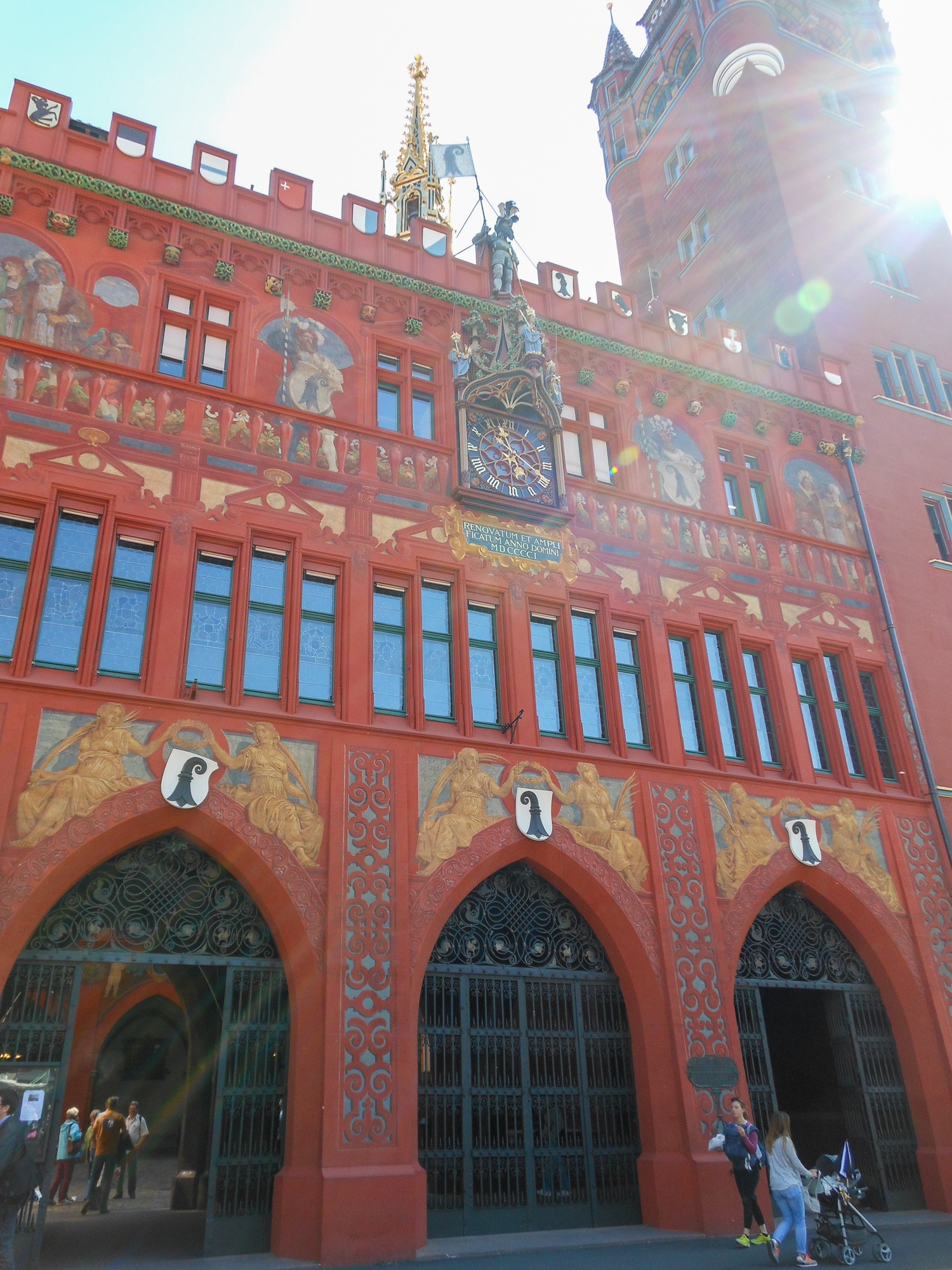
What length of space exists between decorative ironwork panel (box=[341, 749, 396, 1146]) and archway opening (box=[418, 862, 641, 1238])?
2.92 ft

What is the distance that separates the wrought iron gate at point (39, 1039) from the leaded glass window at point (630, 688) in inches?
319

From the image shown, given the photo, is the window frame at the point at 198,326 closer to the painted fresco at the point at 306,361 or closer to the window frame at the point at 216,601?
the painted fresco at the point at 306,361

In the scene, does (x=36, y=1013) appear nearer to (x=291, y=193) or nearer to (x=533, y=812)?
(x=533, y=812)

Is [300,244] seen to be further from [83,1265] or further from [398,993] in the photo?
[83,1265]

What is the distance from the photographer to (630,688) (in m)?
15.9

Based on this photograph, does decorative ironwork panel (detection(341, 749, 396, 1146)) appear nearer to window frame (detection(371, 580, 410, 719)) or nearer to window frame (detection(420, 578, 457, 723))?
window frame (detection(371, 580, 410, 719))

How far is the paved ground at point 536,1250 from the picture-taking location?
1026 cm

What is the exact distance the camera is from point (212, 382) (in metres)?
15.0

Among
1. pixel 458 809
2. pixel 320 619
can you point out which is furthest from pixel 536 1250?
pixel 320 619

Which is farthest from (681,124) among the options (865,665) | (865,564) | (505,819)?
(505,819)

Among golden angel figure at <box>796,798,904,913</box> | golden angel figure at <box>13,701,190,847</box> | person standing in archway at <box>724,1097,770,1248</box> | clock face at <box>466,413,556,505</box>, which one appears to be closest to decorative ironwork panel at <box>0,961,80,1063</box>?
golden angel figure at <box>13,701,190,847</box>

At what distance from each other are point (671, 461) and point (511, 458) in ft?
11.3

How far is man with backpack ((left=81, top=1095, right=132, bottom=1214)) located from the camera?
48.2ft

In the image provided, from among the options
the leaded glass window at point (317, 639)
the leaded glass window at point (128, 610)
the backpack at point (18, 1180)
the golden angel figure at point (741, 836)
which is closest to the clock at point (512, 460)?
the leaded glass window at point (317, 639)
